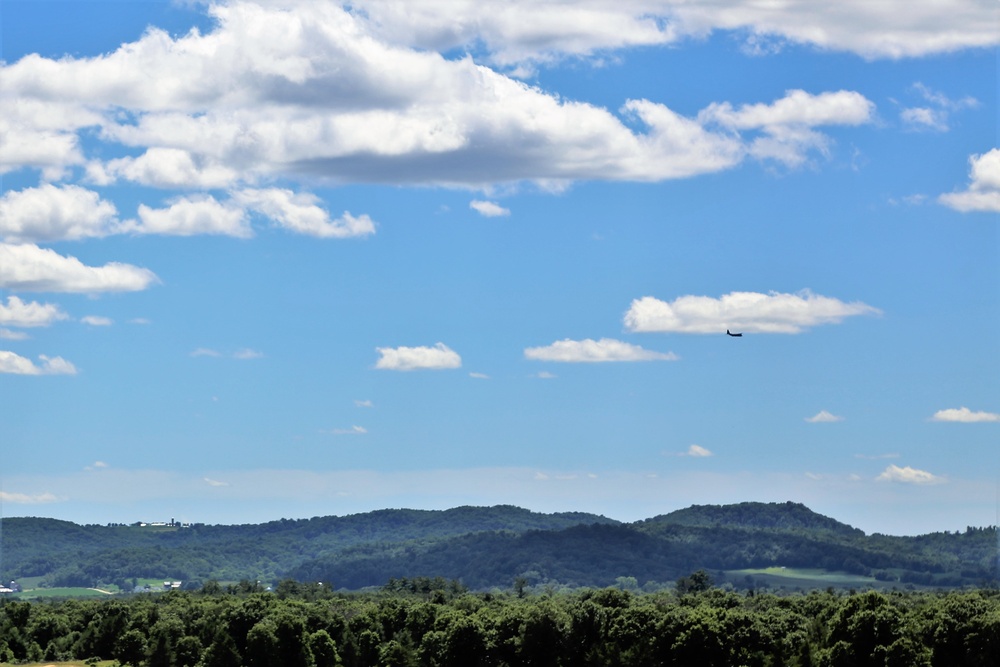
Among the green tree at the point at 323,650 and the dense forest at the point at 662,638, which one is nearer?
the dense forest at the point at 662,638

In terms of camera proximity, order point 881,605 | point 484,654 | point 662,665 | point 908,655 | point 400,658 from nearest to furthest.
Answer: point 908,655 < point 881,605 < point 662,665 < point 484,654 < point 400,658

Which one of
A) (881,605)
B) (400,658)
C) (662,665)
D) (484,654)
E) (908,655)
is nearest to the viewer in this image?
(908,655)

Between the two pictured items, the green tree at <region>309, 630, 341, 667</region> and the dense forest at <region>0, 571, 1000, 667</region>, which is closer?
the dense forest at <region>0, 571, 1000, 667</region>

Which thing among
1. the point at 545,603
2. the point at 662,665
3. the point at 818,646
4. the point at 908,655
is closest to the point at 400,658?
the point at 545,603

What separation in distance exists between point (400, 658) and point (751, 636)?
49.6 meters

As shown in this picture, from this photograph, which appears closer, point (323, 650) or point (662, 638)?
point (662, 638)

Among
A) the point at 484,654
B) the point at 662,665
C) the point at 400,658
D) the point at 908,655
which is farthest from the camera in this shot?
the point at 400,658

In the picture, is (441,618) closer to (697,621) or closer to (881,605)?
(697,621)

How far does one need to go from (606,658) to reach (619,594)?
18.0 m

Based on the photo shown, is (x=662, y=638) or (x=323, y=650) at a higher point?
(x=662, y=638)

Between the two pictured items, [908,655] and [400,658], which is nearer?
[908,655]

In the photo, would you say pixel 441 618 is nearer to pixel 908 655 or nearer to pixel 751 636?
pixel 751 636

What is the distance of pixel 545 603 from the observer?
185750 mm

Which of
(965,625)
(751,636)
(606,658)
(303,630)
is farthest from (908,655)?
(303,630)
